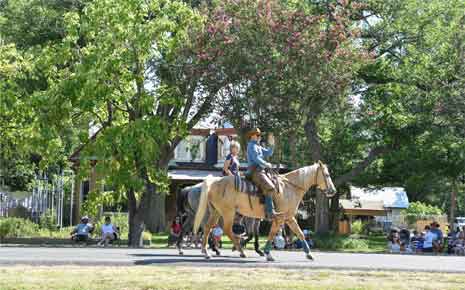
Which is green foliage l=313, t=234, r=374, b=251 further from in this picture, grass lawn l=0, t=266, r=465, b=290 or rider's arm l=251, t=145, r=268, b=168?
grass lawn l=0, t=266, r=465, b=290

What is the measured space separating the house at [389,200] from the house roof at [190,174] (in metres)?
18.0

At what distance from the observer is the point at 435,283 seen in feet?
44.4

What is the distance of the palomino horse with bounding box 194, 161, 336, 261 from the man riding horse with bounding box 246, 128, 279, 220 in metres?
0.22

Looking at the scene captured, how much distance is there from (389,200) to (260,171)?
57.2 meters

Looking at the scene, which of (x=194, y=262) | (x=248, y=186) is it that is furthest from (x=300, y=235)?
(x=194, y=262)

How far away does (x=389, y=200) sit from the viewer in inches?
2857

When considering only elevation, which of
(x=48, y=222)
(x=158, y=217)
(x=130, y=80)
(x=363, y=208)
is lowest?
(x=48, y=222)

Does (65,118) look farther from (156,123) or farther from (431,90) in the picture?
(431,90)

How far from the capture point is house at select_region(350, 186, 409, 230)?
7000 cm

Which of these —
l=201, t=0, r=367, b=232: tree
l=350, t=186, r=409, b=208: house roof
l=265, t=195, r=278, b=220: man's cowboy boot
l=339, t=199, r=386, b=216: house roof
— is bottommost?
l=265, t=195, r=278, b=220: man's cowboy boot

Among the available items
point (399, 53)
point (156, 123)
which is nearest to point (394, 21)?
point (399, 53)

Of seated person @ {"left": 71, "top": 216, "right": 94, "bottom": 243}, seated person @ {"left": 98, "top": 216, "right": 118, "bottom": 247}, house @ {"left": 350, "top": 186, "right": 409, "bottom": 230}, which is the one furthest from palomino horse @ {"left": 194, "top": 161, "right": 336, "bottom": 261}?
house @ {"left": 350, "top": 186, "right": 409, "bottom": 230}

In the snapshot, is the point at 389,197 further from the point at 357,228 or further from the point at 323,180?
the point at 323,180

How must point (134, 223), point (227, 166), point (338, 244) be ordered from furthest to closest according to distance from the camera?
point (338, 244) → point (134, 223) → point (227, 166)
